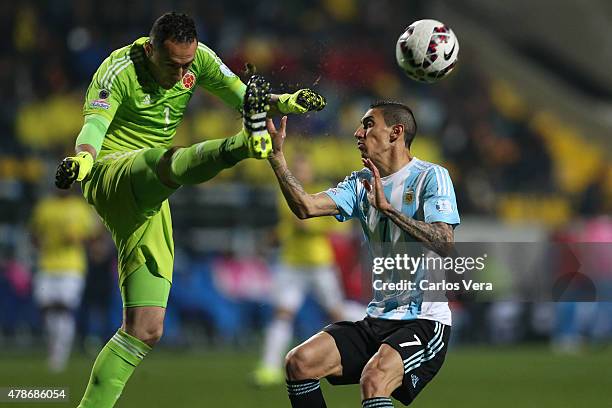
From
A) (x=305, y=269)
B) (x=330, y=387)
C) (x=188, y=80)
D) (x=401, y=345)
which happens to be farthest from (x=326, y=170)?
(x=401, y=345)

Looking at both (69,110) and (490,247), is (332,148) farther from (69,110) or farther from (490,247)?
(69,110)

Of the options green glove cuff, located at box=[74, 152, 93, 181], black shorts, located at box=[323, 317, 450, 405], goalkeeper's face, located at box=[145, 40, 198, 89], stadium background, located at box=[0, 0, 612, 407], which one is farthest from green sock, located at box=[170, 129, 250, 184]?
stadium background, located at box=[0, 0, 612, 407]

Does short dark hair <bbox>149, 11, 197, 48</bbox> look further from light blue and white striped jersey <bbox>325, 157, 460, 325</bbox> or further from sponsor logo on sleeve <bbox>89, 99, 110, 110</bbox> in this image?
light blue and white striped jersey <bbox>325, 157, 460, 325</bbox>

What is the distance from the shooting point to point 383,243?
578 centimetres

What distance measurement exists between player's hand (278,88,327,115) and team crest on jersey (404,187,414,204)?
72cm

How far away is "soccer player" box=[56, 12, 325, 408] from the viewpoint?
5.78 metres

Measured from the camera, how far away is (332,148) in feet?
55.0

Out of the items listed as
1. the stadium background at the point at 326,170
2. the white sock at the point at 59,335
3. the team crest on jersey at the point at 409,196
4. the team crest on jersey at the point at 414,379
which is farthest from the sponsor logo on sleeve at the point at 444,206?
the white sock at the point at 59,335

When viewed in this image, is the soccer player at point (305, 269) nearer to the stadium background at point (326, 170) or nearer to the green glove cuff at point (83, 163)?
the stadium background at point (326, 170)

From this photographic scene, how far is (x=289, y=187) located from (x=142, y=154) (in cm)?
78

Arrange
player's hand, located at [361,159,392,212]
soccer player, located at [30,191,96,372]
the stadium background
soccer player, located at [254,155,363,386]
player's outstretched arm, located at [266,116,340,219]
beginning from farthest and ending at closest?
soccer player, located at [30,191,96,372]
the stadium background
soccer player, located at [254,155,363,386]
player's outstretched arm, located at [266,116,340,219]
player's hand, located at [361,159,392,212]

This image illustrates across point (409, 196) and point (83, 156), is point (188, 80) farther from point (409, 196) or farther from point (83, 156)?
point (409, 196)

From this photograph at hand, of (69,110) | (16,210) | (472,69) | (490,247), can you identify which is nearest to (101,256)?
(16,210)

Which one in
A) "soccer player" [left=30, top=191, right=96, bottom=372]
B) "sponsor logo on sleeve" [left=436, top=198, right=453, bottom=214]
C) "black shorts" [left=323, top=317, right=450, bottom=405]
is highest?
"soccer player" [left=30, top=191, right=96, bottom=372]
